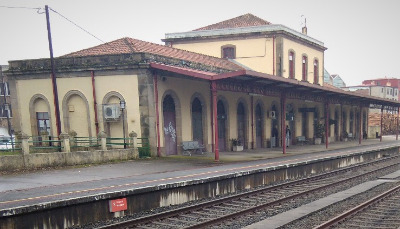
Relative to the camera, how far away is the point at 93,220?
745 centimetres

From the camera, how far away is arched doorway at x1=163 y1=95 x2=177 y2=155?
648 inches

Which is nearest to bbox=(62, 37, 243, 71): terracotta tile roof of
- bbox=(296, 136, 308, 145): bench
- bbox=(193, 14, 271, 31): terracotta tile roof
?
bbox=(193, 14, 271, 31): terracotta tile roof

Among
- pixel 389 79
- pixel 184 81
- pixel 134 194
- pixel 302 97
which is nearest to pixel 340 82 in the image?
pixel 389 79

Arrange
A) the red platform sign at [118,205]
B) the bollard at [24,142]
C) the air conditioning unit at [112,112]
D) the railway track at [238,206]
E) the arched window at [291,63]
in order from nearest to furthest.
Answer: the railway track at [238,206] < the red platform sign at [118,205] < the bollard at [24,142] < the air conditioning unit at [112,112] < the arched window at [291,63]

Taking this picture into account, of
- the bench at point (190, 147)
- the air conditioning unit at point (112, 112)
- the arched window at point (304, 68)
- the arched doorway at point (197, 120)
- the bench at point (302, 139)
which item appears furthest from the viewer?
the arched window at point (304, 68)

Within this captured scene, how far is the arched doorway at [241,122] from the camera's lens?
2170 cm

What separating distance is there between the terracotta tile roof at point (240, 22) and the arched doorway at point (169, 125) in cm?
1258

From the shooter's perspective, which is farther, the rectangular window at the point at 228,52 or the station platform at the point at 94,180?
the rectangular window at the point at 228,52

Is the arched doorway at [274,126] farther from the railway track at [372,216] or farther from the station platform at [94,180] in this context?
the railway track at [372,216]

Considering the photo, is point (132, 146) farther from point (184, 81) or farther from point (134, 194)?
point (134, 194)

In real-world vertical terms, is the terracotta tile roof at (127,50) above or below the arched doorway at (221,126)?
above

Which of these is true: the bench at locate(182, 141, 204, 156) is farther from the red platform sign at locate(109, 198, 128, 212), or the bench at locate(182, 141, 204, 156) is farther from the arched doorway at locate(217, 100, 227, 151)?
the red platform sign at locate(109, 198, 128, 212)

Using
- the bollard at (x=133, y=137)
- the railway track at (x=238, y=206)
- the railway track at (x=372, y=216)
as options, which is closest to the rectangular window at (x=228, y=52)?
the bollard at (x=133, y=137)

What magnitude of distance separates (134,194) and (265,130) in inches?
679
